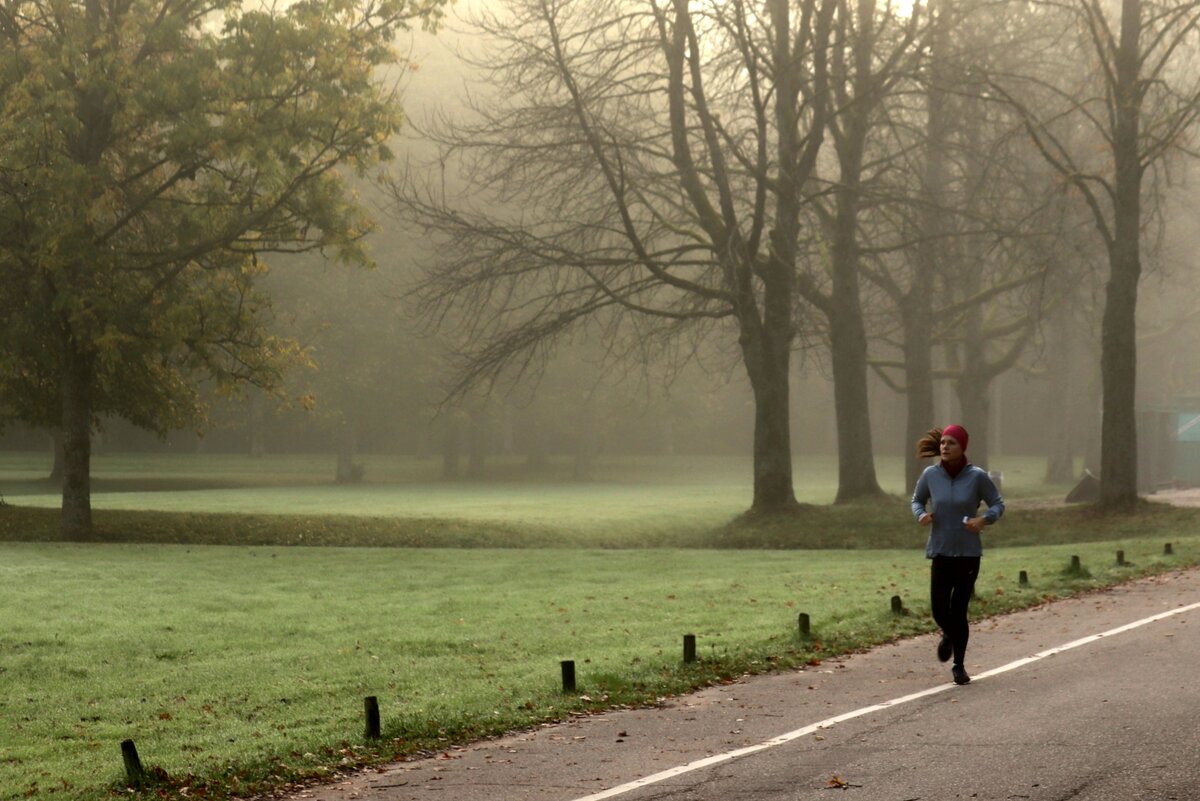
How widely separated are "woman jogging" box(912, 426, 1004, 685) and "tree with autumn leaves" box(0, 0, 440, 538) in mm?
18612

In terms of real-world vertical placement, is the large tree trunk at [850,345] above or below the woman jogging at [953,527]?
above

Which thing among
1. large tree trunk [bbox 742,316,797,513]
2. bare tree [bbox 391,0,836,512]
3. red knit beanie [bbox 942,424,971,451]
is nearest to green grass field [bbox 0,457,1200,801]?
large tree trunk [bbox 742,316,797,513]

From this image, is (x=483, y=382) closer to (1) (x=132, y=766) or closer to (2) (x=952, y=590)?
(2) (x=952, y=590)

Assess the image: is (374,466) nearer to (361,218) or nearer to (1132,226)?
(361,218)

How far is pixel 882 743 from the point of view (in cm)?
912

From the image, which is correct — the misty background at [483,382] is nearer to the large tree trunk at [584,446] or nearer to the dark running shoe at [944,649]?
the large tree trunk at [584,446]

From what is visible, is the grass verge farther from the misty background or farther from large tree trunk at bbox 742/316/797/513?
the misty background

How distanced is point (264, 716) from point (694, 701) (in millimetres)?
3115

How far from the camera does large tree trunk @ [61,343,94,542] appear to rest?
93.7ft

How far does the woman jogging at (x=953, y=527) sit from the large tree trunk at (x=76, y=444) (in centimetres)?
2068

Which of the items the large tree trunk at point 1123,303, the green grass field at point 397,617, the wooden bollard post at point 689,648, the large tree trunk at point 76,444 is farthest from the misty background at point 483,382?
the wooden bollard post at point 689,648

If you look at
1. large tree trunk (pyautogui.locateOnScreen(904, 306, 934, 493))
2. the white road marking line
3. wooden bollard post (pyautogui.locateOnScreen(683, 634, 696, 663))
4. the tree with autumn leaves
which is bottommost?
the white road marking line

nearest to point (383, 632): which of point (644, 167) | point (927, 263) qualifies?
point (644, 167)

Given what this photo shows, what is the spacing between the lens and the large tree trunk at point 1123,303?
2848cm
